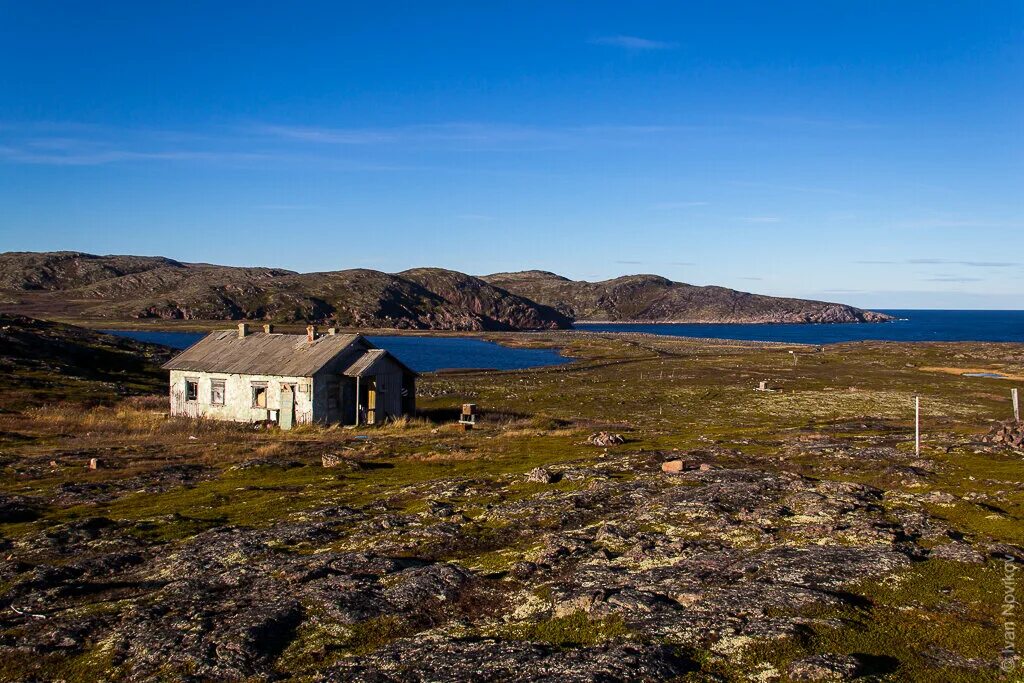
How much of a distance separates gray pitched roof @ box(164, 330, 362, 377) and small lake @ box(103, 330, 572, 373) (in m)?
55.4

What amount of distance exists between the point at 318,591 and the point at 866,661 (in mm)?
11088

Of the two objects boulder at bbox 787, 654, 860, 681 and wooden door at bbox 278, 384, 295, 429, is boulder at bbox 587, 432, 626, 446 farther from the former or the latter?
boulder at bbox 787, 654, 860, 681

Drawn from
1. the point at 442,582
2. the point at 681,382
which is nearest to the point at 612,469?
the point at 442,582

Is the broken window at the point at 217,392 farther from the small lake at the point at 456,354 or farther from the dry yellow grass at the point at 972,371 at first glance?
the dry yellow grass at the point at 972,371

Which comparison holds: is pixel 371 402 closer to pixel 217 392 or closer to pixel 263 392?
pixel 263 392

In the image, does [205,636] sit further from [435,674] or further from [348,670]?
[435,674]

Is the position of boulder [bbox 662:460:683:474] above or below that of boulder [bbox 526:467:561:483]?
above

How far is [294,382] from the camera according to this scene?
5184 centimetres

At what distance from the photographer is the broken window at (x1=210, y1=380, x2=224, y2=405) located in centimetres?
5591

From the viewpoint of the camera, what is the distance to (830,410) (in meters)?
63.7

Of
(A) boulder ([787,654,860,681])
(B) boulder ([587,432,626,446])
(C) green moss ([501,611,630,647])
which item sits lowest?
(B) boulder ([587,432,626,446])

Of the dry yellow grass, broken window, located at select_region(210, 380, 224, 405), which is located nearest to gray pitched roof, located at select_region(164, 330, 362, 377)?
broken window, located at select_region(210, 380, 224, 405)

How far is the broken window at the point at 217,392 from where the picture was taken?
5591 centimetres

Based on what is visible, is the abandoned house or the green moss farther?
the abandoned house
